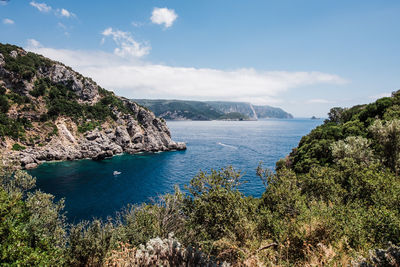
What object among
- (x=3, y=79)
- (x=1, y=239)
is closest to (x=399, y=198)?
(x=1, y=239)

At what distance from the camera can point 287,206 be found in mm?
21297

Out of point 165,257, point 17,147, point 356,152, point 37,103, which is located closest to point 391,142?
point 356,152

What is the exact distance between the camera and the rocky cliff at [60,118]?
7900 cm

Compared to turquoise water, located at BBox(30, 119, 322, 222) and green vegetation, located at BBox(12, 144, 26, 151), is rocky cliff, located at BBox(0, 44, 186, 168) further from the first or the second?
turquoise water, located at BBox(30, 119, 322, 222)

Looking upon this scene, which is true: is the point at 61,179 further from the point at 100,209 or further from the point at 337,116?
the point at 337,116

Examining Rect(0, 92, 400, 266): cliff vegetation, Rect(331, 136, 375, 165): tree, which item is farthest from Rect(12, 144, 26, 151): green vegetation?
Rect(331, 136, 375, 165): tree

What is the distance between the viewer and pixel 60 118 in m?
93.1

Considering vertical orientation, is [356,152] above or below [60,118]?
below

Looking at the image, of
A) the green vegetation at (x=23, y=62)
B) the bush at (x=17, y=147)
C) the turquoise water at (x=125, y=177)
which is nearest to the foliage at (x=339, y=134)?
the turquoise water at (x=125, y=177)

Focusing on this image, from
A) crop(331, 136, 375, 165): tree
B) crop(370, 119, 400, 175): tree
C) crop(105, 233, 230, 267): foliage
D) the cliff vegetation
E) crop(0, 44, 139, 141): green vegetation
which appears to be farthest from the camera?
crop(0, 44, 139, 141): green vegetation

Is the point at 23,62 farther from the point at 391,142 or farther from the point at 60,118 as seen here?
the point at 391,142

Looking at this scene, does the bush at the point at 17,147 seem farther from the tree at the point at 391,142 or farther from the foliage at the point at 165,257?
the tree at the point at 391,142

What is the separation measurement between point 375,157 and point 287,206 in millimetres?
24880

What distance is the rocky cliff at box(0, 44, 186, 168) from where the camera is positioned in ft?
259
